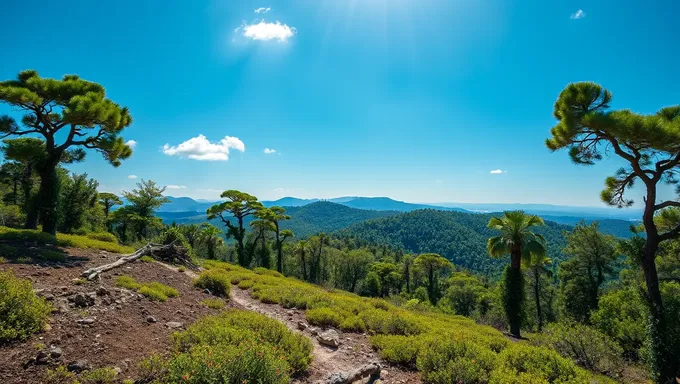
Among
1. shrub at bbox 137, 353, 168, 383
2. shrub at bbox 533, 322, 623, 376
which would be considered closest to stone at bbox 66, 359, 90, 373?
shrub at bbox 137, 353, 168, 383

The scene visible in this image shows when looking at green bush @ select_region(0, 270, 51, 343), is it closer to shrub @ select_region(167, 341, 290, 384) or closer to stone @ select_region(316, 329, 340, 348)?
shrub @ select_region(167, 341, 290, 384)

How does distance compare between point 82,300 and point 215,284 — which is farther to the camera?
point 215,284

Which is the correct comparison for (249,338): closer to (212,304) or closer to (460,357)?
Result: (460,357)

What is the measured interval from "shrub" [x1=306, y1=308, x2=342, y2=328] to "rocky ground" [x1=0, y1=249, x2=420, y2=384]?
1.23ft

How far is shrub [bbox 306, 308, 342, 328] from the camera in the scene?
29.0ft

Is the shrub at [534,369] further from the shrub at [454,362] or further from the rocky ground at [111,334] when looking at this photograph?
the rocky ground at [111,334]

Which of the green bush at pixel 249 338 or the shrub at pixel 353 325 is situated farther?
the shrub at pixel 353 325

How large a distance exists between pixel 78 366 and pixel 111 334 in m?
1.14

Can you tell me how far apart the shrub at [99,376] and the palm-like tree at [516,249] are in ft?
61.2

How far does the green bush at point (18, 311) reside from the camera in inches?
167

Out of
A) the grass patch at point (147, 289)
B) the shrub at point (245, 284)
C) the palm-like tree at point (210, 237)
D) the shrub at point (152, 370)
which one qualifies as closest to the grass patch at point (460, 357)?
the grass patch at point (147, 289)

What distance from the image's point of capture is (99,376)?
12.7ft

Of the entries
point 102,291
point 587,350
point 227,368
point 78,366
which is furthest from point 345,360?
point 587,350

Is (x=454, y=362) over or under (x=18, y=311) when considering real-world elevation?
under
